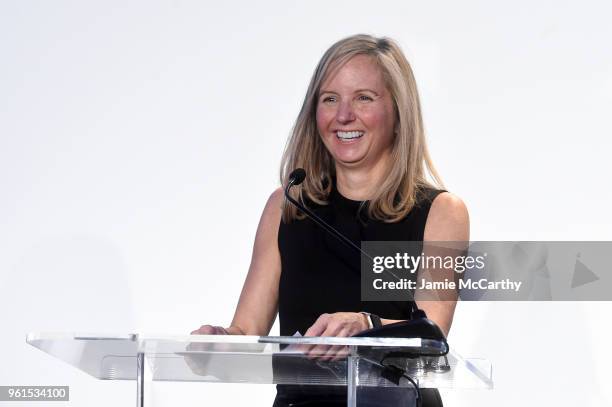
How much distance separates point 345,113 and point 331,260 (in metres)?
0.34

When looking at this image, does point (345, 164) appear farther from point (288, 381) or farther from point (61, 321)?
point (61, 321)

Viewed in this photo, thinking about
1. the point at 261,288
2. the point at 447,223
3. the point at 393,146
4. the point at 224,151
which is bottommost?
the point at 261,288

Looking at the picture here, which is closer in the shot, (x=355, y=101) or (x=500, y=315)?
(x=355, y=101)

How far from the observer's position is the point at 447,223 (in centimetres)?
226

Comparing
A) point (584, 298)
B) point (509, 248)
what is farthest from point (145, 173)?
point (584, 298)

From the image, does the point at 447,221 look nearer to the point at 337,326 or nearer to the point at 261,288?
the point at 261,288

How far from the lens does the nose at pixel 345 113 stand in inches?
92.6

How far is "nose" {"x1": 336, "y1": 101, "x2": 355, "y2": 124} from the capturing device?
7.72ft

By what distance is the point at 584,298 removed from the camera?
2.63 metres

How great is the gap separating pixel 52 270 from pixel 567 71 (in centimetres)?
147

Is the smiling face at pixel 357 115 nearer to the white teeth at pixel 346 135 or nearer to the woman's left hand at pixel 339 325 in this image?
the white teeth at pixel 346 135

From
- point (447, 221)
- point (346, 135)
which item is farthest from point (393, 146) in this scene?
point (447, 221)

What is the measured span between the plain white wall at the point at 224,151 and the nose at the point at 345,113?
402 mm

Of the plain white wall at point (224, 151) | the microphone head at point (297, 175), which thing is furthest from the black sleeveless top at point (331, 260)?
the plain white wall at point (224, 151)
